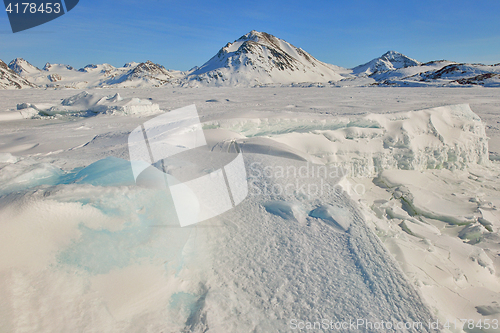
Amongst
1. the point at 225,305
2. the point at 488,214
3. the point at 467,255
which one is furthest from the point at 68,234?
the point at 488,214

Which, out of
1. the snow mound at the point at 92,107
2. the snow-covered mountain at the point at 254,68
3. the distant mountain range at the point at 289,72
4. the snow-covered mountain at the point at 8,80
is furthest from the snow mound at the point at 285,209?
the snow-covered mountain at the point at 8,80

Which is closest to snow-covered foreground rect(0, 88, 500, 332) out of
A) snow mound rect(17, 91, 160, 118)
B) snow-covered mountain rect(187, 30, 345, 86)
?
snow mound rect(17, 91, 160, 118)

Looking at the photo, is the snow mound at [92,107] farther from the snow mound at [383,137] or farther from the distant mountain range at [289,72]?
the distant mountain range at [289,72]

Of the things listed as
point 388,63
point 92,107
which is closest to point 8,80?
point 92,107

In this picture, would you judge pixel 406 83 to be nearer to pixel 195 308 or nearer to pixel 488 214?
pixel 488 214

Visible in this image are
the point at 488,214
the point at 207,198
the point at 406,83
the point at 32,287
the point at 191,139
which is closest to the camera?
the point at 32,287

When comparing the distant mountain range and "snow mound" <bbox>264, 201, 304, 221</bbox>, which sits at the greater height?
the distant mountain range

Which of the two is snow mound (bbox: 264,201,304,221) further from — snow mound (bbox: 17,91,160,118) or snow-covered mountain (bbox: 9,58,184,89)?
snow-covered mountain (bbox: 9,58,184,89)
